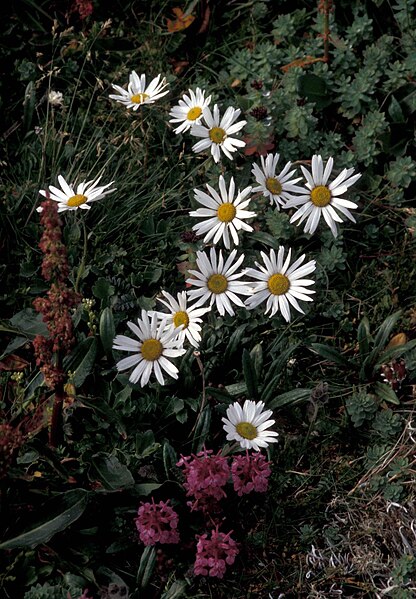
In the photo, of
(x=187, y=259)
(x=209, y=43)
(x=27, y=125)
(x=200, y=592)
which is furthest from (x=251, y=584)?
(x=209, y=43)

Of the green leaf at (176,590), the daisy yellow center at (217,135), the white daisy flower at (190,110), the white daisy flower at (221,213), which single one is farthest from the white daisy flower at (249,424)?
the white daisy flower at (190,110)

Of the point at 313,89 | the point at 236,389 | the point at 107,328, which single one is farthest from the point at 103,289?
the point at 313,89

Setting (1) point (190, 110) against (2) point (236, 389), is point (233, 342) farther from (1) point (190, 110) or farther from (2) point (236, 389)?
(1) point (190, 110)

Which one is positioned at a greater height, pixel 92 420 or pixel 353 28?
pixel 353 28

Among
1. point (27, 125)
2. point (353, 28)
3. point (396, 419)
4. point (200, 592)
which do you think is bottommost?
point (200, 592)

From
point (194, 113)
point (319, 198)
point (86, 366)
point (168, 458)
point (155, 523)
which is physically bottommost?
point (155, 523)

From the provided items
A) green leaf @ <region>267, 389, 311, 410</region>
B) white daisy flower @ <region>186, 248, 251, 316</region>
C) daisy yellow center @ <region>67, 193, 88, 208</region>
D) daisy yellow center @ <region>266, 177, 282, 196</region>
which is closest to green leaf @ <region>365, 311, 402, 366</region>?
green leaf @ <region>267, 389, 311, 410</region>

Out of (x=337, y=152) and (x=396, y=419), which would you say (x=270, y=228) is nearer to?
(x=337, y=152)
